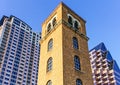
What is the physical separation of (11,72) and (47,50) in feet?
270

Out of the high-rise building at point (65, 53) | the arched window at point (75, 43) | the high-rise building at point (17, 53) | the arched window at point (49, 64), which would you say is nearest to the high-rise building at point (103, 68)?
the high-rise building at point (17, 53)

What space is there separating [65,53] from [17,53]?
9633 centimetres

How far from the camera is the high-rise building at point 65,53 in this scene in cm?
2088

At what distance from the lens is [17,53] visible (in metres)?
114

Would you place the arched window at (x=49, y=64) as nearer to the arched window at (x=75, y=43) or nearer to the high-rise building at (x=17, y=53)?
the arched window at (x=75, y=43)

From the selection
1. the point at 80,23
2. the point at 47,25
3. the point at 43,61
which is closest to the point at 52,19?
the point at 47,25

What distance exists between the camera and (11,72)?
102 m

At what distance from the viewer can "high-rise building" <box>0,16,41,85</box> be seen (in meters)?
102

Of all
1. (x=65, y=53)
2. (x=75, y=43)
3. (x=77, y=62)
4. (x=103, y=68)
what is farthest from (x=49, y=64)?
(x=103, y=68)

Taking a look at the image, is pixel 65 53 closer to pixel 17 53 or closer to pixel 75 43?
pixel 75 43

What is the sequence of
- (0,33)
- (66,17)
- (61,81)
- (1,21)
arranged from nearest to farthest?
(61,81) → (66,17) → (0,33) → (1,21)

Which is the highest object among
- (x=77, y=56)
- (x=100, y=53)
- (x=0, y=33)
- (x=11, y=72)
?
(x=0, y=33)

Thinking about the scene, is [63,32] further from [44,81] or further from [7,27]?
[7,27]

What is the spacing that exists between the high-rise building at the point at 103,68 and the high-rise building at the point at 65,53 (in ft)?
214
